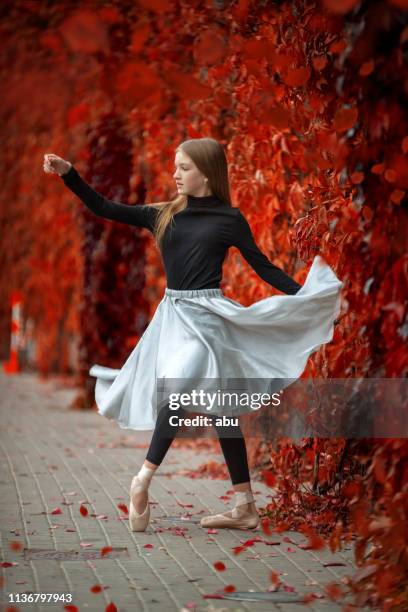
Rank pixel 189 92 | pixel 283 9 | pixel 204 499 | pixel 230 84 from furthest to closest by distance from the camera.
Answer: pixel 230 84 → pixel 204 499 → pixel 283 9 → pixel 189 92

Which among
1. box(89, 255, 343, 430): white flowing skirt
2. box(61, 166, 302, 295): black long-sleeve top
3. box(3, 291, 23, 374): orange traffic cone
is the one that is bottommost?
box(3, 291, 23, 374): orange traffic cone

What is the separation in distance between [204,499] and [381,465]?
9.73 ft

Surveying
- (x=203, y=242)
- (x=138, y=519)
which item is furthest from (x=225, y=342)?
(x=138, y=519)

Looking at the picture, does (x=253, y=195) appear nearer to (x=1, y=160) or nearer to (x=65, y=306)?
(x=65, y=306)

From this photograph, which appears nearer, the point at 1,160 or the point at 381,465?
the point at 381,465

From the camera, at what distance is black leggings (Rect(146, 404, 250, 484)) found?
5.64 m

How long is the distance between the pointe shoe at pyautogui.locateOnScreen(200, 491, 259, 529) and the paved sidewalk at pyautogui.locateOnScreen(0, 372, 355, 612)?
2.4 inches

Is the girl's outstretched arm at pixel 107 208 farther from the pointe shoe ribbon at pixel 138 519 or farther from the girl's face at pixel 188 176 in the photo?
the pointe shoe ribbon at pixel 138 519

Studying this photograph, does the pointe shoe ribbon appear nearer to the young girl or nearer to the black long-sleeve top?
the young girl

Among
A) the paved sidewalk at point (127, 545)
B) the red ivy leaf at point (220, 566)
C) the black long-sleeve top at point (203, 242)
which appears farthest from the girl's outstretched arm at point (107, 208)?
the red ivy leaf at point (220, 566)

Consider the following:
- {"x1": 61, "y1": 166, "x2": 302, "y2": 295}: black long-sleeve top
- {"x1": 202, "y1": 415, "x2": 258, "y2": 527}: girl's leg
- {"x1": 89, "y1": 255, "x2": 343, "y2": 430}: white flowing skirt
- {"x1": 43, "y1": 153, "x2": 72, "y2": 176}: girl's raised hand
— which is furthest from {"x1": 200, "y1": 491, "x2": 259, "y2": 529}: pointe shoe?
{"x1": 43, "y1": 153, "x2": 72, "y2": 176}: girl's raised hand

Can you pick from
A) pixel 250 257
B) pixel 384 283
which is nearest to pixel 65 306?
pixel 250 257

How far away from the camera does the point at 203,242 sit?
19.0 feet

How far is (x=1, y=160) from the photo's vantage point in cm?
2030
